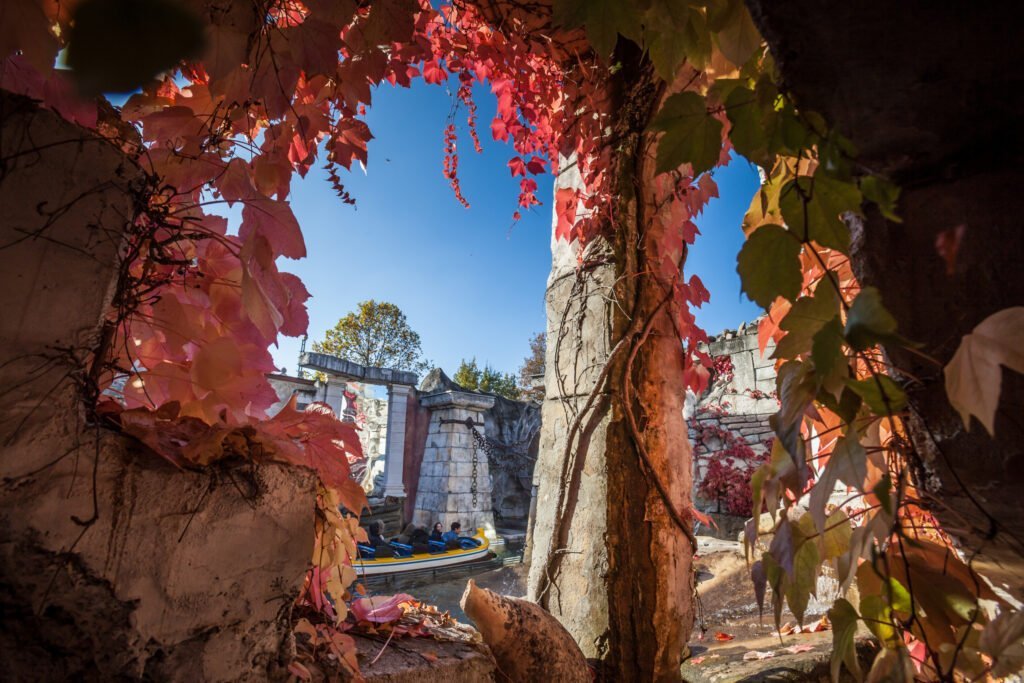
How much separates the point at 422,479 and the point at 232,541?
9279 millimetres

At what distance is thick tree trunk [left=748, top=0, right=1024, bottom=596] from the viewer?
416 mm

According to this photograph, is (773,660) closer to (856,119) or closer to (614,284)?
(614,284)

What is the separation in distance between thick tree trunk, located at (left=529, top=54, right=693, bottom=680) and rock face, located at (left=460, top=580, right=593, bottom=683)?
0.28 meters

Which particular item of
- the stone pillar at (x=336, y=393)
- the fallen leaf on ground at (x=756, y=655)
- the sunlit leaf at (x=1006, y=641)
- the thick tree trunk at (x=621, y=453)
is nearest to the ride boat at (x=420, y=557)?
the stone pillar at (x=336, y=393)

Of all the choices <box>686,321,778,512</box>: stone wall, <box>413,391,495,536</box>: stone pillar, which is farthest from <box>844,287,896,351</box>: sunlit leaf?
<box>413,391,495,536</box>: stone pillar

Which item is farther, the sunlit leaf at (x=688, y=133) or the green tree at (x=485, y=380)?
the green tree at (x=485, y=380)

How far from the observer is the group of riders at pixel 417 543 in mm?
7129

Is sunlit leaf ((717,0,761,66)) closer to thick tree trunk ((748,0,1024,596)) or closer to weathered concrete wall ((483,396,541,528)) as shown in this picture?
thick tree trunk ((748,0,1024,596))

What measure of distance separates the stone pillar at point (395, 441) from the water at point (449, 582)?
211cm

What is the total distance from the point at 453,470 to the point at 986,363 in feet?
30.1

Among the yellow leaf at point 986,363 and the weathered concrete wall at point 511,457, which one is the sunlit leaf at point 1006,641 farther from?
the weathered concrete wall at point 511,457

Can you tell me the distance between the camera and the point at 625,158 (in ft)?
6.18

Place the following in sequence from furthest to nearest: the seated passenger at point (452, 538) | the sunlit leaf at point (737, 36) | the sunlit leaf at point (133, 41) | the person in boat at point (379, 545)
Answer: the seated passenger at point (452, 538)
the person in boat at point (379, 545)
the sunlit leaf at point (737, 36)
the sunlit leaf at point (133, 41)

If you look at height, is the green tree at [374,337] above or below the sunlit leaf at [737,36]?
above
